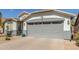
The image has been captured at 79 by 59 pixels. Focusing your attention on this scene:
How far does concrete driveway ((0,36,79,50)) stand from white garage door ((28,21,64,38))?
17cm

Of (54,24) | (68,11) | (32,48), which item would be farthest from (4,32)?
(68,11)

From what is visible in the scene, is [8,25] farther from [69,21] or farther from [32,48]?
[69,21]

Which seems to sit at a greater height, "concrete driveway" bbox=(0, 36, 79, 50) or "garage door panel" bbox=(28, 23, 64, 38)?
"garage door panel" bbox=(28, 23, 64, 38)

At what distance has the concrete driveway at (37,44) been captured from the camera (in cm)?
852

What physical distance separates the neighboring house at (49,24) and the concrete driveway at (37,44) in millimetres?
173

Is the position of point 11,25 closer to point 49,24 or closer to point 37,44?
point 37,44

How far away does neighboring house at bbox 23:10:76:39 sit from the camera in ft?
28.2

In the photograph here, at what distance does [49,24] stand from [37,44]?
806 millimetres

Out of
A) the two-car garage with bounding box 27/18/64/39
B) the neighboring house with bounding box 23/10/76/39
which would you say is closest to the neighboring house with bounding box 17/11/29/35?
the neighboring house with bounding box 23/10/76/39

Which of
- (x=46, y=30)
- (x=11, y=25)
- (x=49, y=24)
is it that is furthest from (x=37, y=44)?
(x=11, y=25)

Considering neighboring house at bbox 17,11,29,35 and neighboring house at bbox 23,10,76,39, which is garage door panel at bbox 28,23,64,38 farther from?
neighboring house at bbox 17,11,29,35

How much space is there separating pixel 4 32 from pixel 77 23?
2470 millimetres
